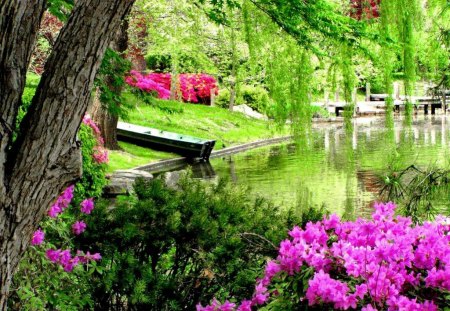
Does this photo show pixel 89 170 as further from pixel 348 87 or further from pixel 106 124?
pixel 106 124

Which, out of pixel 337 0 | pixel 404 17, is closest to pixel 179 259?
pixel 404 17

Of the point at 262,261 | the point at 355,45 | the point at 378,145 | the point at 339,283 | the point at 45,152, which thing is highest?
the point at 355,45

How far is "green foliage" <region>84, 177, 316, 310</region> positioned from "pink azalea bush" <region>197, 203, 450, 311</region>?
978 millimetres

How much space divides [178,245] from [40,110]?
1905 millimetres

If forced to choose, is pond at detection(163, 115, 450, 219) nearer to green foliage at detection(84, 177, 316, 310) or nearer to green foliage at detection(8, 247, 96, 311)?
green foliage at detection(84, 177, 316, 310)

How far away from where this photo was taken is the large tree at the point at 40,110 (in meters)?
3.38

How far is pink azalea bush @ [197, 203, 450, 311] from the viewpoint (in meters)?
3.33

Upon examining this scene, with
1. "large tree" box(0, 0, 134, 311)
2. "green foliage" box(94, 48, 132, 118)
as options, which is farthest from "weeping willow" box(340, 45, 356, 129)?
"large tree" box(0, 0, 134, 311)

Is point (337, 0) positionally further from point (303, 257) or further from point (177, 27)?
point (177, 27)

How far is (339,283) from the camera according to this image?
11.0 feet

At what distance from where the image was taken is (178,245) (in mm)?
5113

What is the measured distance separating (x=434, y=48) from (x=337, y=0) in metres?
4.03

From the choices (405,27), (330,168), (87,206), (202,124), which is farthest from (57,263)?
(202,124)

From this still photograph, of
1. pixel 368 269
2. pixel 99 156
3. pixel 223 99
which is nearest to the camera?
pixel 368 269
